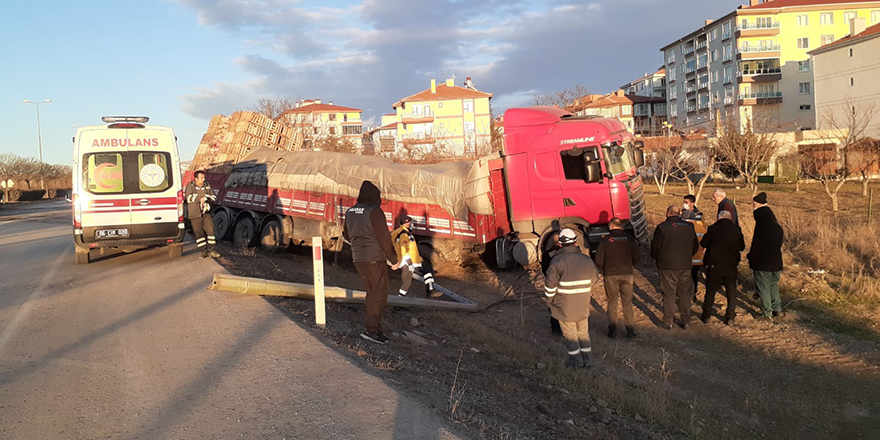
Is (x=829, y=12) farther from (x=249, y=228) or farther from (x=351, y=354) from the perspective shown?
(x=351, y=354)

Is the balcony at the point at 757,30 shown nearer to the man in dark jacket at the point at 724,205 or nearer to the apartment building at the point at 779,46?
the apartment building at the point at 779,46

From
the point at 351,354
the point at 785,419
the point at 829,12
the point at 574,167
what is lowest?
the point at 785,419

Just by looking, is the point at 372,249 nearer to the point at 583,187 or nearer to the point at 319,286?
the point at 319,286

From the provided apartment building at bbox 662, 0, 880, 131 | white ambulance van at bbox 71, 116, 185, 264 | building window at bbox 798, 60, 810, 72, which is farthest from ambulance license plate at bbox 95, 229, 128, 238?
building window at bbox 798, 60, 810, 72

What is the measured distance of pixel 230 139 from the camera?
661 inches

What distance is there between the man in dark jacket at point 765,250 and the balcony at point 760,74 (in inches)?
2785

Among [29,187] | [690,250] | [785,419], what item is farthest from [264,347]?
[29,187]

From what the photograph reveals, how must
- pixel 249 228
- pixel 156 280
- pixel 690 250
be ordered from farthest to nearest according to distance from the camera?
pixel 249 228, pixel 156 280, pixel 690 250

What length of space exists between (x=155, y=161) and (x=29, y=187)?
6204cm

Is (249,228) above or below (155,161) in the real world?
below

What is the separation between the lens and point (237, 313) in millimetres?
7172

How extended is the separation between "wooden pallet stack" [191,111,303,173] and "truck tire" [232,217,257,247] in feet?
5.42

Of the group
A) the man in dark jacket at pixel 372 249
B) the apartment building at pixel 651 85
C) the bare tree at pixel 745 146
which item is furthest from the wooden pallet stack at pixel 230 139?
the apartment building at pixel 651 85

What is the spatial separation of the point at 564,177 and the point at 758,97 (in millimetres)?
69759
